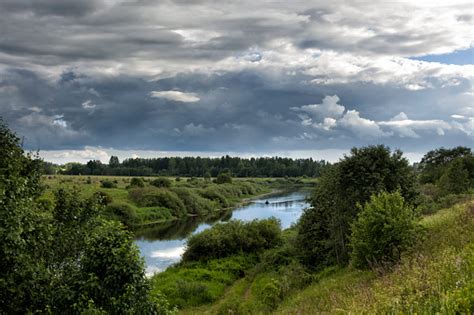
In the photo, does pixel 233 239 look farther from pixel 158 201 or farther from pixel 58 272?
pixel 158 201

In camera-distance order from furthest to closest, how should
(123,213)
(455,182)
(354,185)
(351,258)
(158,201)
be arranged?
(158,201)
(123,213)
(455,182)
(354,185)
(351,258)

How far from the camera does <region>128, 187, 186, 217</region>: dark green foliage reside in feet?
310

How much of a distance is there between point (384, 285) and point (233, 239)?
1415 inches

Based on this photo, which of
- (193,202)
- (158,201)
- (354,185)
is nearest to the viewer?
(354,185)

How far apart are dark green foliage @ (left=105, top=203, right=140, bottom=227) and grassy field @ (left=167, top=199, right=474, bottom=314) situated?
38.0m

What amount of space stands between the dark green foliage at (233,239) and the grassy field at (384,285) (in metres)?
2.23

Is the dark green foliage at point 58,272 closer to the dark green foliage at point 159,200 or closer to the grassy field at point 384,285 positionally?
the grassy field at point 384,285

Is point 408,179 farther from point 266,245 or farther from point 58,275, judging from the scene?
point 58,275

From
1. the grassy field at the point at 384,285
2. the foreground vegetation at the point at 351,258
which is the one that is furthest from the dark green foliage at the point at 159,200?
the grassy field at the point at 384,285

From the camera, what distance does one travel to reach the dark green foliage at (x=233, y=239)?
46.7 metres

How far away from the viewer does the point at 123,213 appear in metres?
80.4

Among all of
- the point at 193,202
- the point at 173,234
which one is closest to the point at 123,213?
the point at 173,234

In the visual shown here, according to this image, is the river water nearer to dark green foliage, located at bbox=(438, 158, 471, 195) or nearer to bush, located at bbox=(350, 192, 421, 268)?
bush, located at bbox=(350, 192, 421, 268)

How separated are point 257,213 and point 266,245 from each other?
146 ft
